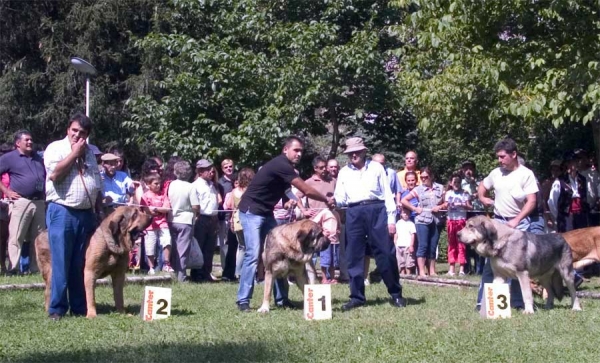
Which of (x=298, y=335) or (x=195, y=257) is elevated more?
(x=195, y=257)

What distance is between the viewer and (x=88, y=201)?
9664 millimetres

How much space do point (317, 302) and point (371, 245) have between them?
5.05 ft

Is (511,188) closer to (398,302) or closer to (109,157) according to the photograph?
(398,302)

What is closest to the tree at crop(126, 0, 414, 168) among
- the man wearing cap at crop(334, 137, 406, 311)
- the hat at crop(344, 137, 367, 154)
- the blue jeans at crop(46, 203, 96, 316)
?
the hat at crop(344, 137, 367, 154)

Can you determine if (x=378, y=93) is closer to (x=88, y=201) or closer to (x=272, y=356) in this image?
(x=88, y=201)

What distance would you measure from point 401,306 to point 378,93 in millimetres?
10639

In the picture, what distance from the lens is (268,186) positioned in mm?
10711

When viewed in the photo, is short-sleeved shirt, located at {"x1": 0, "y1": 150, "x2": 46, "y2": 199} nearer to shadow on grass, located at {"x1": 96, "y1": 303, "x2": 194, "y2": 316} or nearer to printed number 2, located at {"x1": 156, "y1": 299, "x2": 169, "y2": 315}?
shadow on grass, located at {"x1": 96, "y1": 303, "x2": 194, "y2": 316}

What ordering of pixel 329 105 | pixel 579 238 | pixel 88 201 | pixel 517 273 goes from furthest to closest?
pixel 329 105, pixel 579 238, pixel 517 273, pixel 88 201

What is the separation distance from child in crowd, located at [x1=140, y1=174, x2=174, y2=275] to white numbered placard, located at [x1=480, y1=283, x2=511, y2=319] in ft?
20.4

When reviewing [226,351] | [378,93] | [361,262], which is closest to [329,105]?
[378,93]

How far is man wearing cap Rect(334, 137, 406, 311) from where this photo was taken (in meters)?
11.0

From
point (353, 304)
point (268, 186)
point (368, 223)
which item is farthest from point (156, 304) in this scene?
point (368, 223)

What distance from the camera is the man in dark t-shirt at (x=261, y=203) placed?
10.6m
